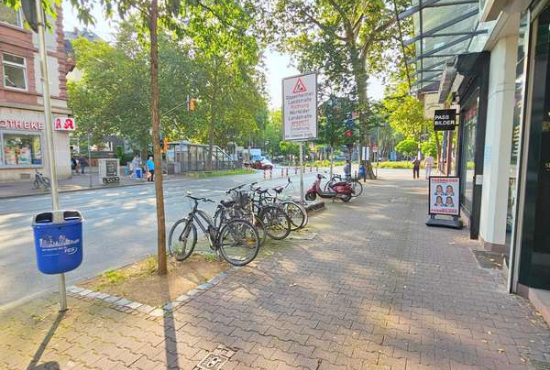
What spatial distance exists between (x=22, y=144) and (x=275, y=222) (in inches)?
817

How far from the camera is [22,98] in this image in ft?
65.3

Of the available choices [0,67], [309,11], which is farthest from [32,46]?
[309,11]

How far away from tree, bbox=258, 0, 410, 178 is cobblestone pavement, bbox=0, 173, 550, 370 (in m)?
11.7

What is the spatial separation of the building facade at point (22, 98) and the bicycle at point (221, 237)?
19810mm

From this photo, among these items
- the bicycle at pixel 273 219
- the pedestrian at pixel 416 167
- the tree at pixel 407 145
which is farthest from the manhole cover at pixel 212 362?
the tree at pixel 407 145

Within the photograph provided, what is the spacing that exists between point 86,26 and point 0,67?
792 inches

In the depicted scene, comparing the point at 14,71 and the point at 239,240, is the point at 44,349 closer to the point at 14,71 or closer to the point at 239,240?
the point at 239,240

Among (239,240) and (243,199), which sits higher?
(243,199)

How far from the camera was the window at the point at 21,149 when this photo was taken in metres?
19.5

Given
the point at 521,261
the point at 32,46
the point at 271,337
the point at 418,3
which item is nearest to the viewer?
the point at 271,337

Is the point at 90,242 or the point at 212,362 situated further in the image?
the point at 90,242

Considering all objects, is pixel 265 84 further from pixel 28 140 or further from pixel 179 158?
pixel 28 140

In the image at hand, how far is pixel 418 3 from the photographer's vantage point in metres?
5.79

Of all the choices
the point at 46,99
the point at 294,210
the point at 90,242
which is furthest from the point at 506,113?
the point at 90,242
